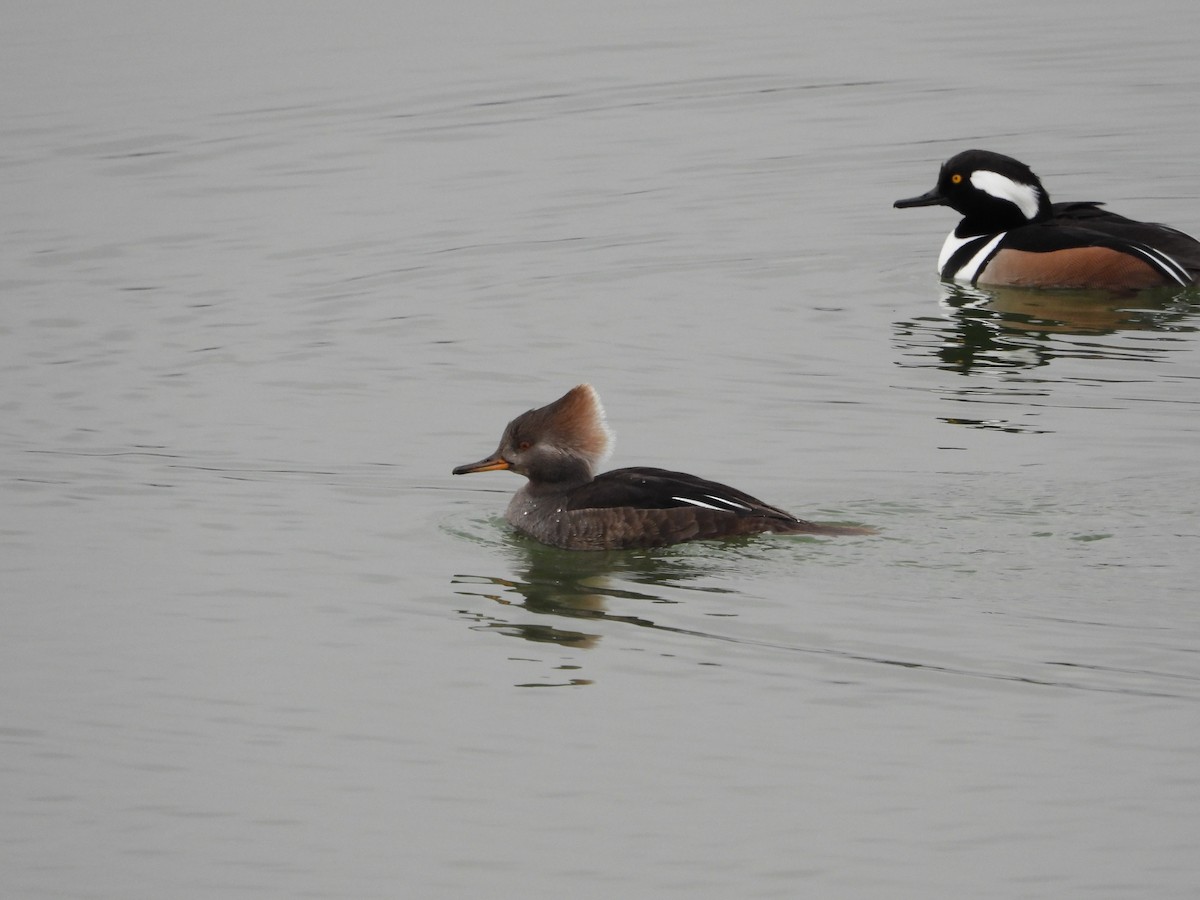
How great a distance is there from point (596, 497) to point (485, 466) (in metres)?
0.66

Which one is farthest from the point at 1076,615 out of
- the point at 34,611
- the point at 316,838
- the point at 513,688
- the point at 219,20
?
the point at 219,20

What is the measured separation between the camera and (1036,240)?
1658cm

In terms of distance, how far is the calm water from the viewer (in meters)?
7.82

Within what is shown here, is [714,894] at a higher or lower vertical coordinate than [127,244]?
lower

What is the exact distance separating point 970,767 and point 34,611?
4842mm

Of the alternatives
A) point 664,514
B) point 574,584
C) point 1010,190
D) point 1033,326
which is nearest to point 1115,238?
point 1033,326

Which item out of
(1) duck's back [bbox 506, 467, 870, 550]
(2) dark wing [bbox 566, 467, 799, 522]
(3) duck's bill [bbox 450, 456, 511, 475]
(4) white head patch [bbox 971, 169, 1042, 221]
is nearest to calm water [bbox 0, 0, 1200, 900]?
(1) duck's back [bbox 506, 467, 870, 550]

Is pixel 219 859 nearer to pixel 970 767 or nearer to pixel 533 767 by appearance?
pixel 533 767

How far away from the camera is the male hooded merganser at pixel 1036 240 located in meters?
16.0

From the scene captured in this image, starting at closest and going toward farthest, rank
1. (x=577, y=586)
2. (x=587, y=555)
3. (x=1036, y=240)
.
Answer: (x=577, y=586)
(x=587, y=555)
(x=1036, y=240)

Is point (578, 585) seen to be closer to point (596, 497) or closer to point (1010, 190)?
point (596, 497)

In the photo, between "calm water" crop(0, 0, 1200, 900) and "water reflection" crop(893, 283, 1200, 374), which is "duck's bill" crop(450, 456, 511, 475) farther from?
"water reflection" crop(893, 283, 1200, 374)

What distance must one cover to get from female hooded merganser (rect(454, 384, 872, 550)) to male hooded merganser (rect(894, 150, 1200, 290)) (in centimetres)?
614

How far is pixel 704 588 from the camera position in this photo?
10.2 m
